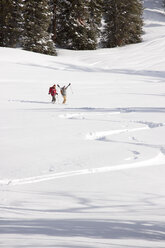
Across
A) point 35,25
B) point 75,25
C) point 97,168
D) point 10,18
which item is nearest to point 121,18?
point 75,25

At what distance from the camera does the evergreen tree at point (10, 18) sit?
35625mm

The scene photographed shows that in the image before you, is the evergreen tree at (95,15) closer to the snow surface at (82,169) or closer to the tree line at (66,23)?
the tree line at (66,23)

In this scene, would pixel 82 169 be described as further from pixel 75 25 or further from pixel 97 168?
pixel 75 25

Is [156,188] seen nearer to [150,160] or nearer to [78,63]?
[150,160]

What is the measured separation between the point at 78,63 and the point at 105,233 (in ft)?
100

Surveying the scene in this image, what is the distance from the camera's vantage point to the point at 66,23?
3844 cm

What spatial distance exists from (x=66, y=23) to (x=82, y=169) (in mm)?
33086

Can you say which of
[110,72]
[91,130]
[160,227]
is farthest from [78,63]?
[160,227]

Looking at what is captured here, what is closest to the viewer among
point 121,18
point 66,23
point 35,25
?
point 35,25

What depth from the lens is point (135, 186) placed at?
6719 mm

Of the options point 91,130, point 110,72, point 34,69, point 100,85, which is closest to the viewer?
point 91,130

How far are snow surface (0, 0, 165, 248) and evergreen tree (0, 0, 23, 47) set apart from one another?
1573cm

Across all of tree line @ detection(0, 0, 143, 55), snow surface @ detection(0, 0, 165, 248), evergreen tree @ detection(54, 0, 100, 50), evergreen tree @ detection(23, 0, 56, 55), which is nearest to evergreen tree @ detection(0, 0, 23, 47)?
tree line @ detection(0, 0, 143, 55)

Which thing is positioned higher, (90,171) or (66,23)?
(66,23)
